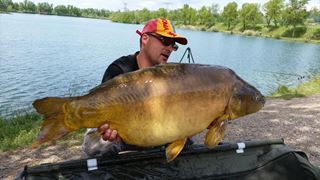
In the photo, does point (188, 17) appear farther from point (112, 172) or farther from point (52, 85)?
point (112, 172)

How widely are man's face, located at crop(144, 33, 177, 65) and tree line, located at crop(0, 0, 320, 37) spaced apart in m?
51.8

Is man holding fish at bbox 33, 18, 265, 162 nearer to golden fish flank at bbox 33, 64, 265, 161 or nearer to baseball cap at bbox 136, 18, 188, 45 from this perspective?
golden fish flank at bbox 33, 64, 265, 161

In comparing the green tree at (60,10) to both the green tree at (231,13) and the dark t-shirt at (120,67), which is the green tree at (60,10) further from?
the dark t-shirt at (120,67)

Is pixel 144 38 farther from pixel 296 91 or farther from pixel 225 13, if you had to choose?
pixel 225 13

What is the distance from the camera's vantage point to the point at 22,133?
15.4ft

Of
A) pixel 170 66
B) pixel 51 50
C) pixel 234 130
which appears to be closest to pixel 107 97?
pixel 170 66

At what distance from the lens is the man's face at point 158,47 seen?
2.48m

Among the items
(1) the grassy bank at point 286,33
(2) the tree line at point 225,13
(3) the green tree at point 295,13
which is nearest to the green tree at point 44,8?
(2) the tree line at point 225,13

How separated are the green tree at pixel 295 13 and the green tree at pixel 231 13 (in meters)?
12.4

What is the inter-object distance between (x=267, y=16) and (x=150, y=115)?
61.0 metres

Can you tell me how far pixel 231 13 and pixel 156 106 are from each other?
67.0 m

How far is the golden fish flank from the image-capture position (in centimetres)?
176

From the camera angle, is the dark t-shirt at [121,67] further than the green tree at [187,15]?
No

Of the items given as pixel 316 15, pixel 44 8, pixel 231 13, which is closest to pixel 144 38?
pixel 231 13
